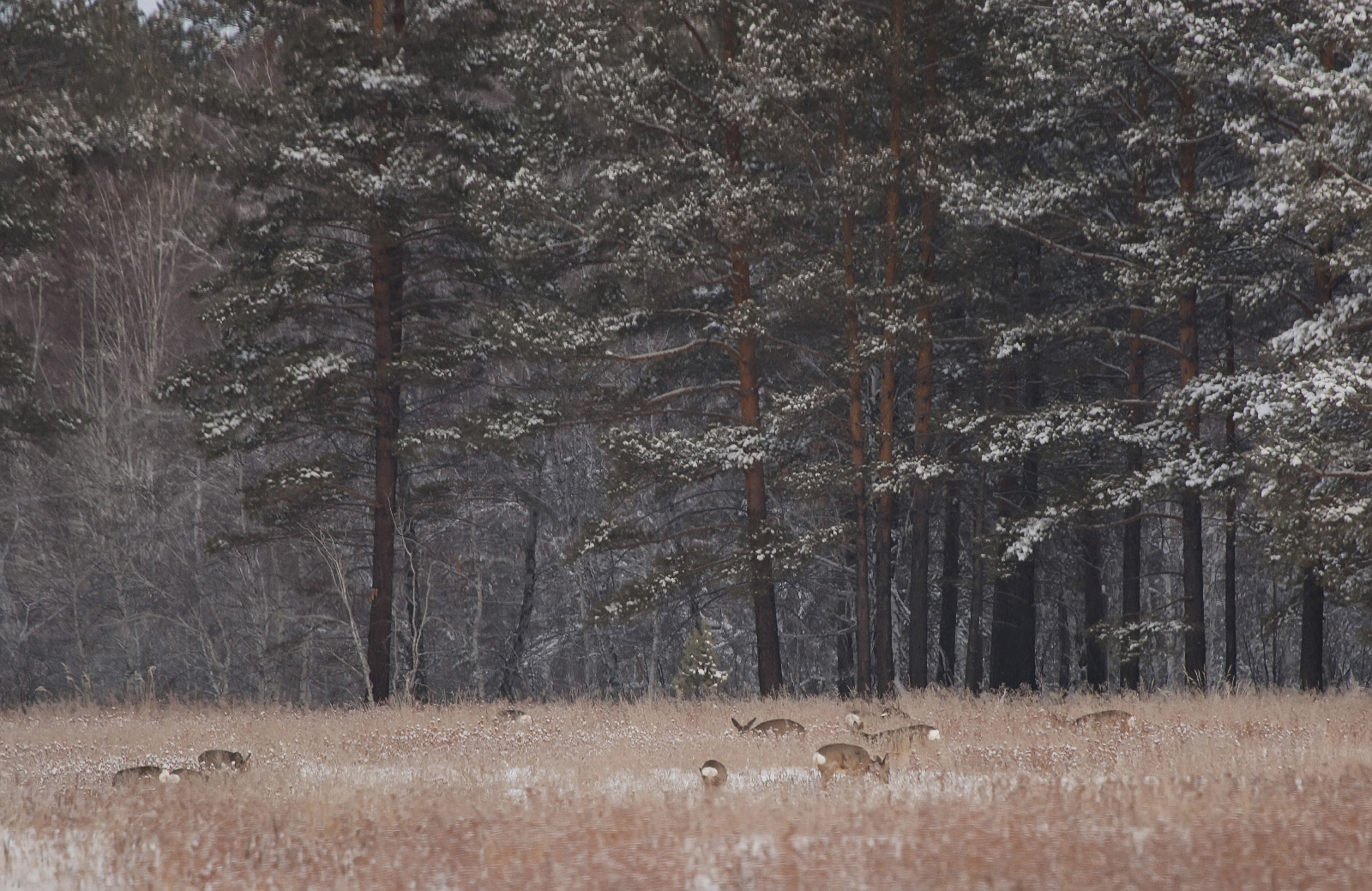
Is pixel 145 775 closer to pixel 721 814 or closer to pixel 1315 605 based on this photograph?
pixel 721 814

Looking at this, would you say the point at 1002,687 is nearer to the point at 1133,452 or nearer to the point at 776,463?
the point at 1133,452

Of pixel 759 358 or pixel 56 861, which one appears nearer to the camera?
pixel 56 861

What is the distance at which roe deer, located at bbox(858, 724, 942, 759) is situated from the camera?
9.09 m

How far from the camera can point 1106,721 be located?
10.4 meters

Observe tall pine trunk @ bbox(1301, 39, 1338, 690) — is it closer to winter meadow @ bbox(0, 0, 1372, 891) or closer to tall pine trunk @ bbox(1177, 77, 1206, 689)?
winter meadow @ bbox(0, 0, 1372, 891)

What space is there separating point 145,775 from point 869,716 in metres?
7.07

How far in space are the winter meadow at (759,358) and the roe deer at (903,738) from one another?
0.04m

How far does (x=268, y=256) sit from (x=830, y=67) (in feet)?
28.4

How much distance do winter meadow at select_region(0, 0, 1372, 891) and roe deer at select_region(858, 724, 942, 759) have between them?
0.13 ft

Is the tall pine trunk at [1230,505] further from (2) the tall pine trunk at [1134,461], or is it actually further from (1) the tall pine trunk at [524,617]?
(1) the tall pine trunk at [524,617]

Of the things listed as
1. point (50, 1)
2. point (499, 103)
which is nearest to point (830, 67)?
point (50, 1)

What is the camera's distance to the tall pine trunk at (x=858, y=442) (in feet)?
52.4

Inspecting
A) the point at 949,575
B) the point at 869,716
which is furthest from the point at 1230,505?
the point at 869,716

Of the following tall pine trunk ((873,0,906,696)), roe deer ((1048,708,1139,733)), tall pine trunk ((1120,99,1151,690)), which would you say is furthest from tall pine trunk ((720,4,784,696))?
roe deer ((1048,708,1139,733))
